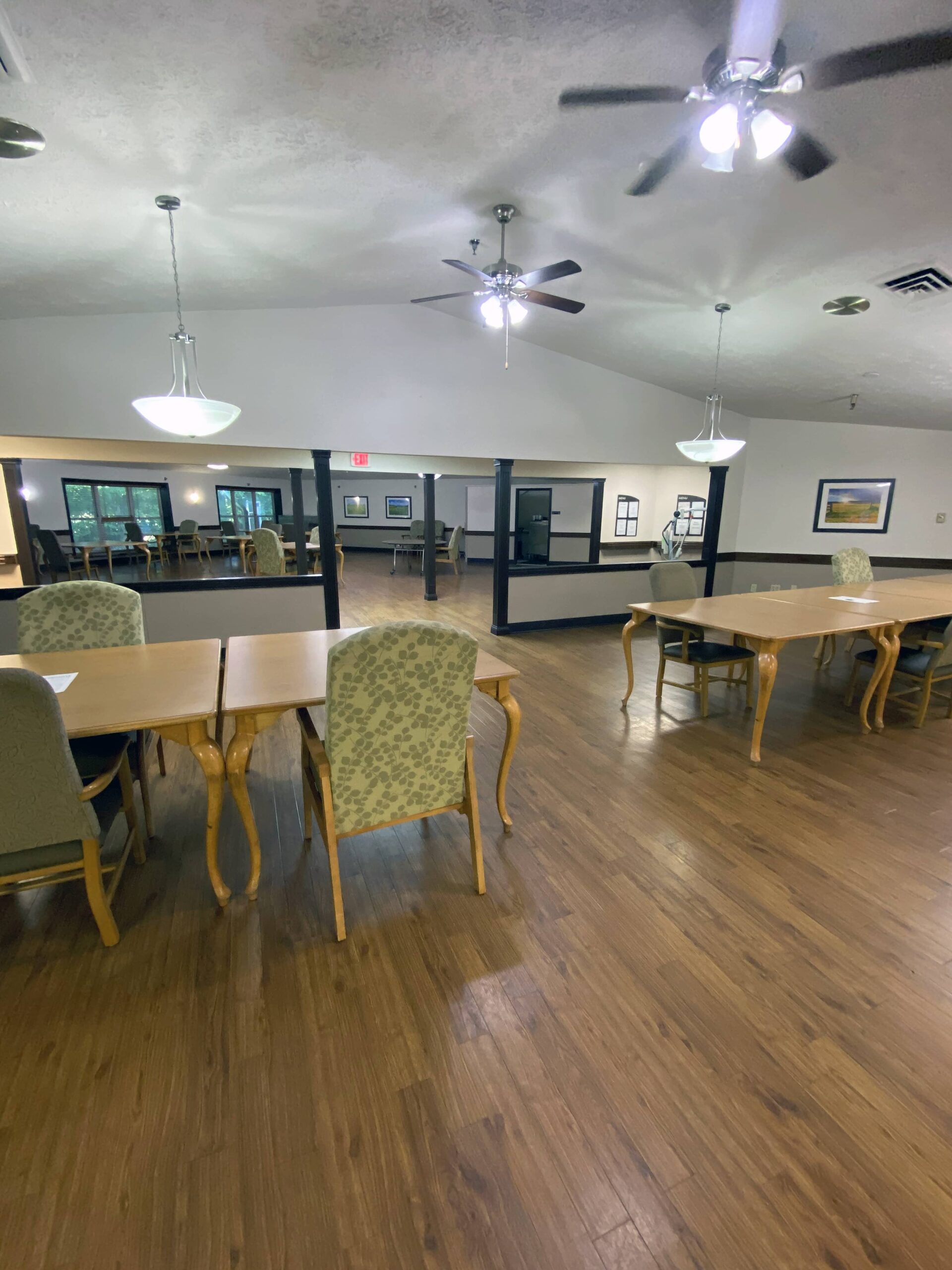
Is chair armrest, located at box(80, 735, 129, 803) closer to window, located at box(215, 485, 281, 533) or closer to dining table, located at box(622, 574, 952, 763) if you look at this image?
dining table, located at box(622, 574, 952, 763)

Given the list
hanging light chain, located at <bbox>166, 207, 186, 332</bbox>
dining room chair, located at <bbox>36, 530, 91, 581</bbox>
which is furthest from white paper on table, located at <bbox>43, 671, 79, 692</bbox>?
dining room chair, located at <bbox>36, 530, 91, 581</bbox>

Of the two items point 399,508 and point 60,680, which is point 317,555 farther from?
point 60,680

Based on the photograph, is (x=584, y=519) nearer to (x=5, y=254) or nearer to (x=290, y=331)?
(x=290, y=331)

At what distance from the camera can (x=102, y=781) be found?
5.27 feet

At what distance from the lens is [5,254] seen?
252 cm

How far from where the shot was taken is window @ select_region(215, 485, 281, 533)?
11.1 metres

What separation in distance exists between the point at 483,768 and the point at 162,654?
1.63 meters

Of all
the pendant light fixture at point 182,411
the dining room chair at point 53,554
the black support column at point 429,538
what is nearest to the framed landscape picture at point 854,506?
the black support column at point 429,538

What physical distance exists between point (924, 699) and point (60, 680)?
4659 mm

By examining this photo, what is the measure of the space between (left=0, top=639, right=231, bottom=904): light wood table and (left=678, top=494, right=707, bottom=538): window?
7269mm

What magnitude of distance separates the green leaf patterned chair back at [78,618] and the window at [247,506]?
29.1 feet

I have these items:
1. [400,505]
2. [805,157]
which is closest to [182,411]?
[805,157]

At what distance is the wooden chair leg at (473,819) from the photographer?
1.86 metres

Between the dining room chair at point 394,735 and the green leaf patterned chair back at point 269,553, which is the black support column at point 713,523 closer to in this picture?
the green leaf patterned chair back at point 269,553
